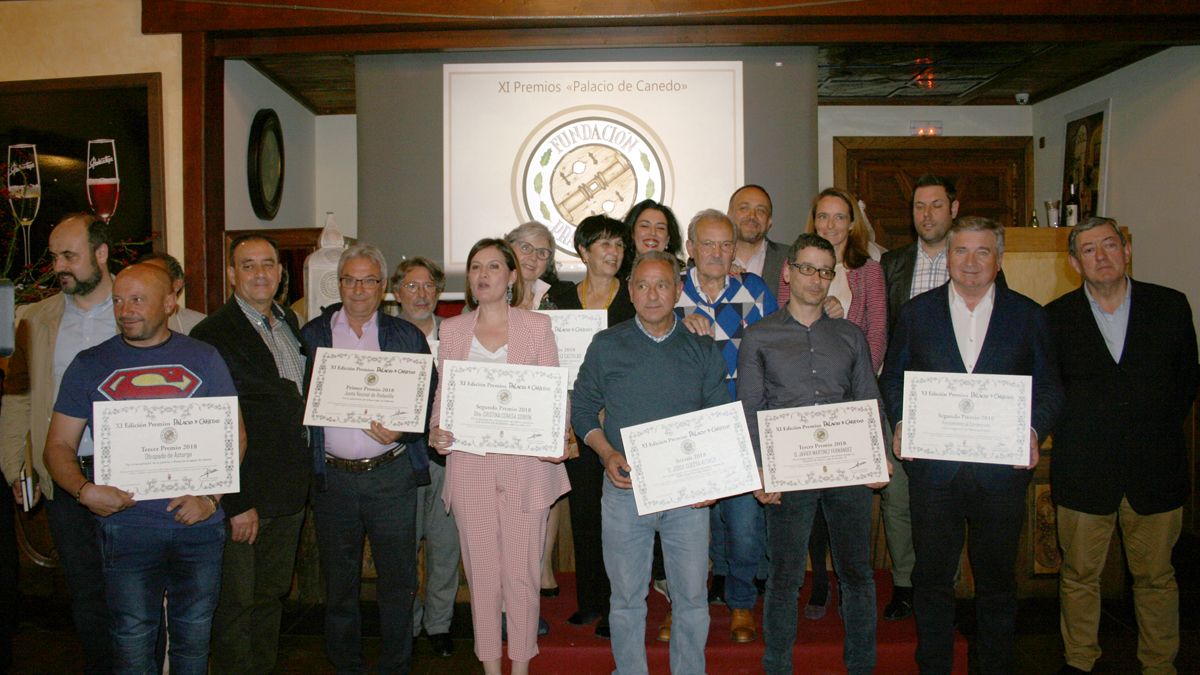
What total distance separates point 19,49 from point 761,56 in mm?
4779

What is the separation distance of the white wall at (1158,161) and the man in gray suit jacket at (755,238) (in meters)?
3.92

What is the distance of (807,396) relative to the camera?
2822 millimetres

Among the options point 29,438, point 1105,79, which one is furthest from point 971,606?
point 1105,79

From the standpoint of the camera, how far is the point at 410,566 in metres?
3.08

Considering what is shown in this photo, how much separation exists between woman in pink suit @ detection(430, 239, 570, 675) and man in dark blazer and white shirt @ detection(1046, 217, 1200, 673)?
81.9 inches

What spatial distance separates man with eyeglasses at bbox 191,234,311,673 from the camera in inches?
113

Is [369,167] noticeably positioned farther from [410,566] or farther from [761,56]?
[410,566]

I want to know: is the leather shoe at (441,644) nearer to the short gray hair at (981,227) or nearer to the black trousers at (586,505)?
the black trousers at (586,505)

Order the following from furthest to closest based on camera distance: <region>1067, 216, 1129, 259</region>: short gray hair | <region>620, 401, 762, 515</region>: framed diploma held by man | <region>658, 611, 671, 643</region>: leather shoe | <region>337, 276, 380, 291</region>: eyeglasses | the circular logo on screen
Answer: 1. the circular logo on screen
2. <region>658, 611, 671, 643</region>: leather shoe
3. <region>1067, 216, 1129, 259</region>: short gray hair
4. <region>337, 276, 380, 291</region>: eyeglasses
5. <region>620, 401, 762, 515</region>: framed diploma held by man

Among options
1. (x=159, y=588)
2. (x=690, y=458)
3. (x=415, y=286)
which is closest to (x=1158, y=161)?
(x=690, y=458)

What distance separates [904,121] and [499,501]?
6.28 metres

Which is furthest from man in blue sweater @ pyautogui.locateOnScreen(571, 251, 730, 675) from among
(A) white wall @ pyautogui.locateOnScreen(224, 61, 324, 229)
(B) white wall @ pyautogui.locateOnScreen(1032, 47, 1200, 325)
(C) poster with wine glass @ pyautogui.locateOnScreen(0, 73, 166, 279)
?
(B) white wall @ pyautogui.locateOnScreen(1032, 47, 1200, 325)

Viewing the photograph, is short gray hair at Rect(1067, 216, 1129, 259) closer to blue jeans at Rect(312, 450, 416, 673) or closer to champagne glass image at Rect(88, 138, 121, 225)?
blue jeans at Rect(312, 450, 416, 673)

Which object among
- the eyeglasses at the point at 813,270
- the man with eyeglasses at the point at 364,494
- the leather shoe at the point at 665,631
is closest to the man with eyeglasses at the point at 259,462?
the man with eyeglasses at the point at 364,494
